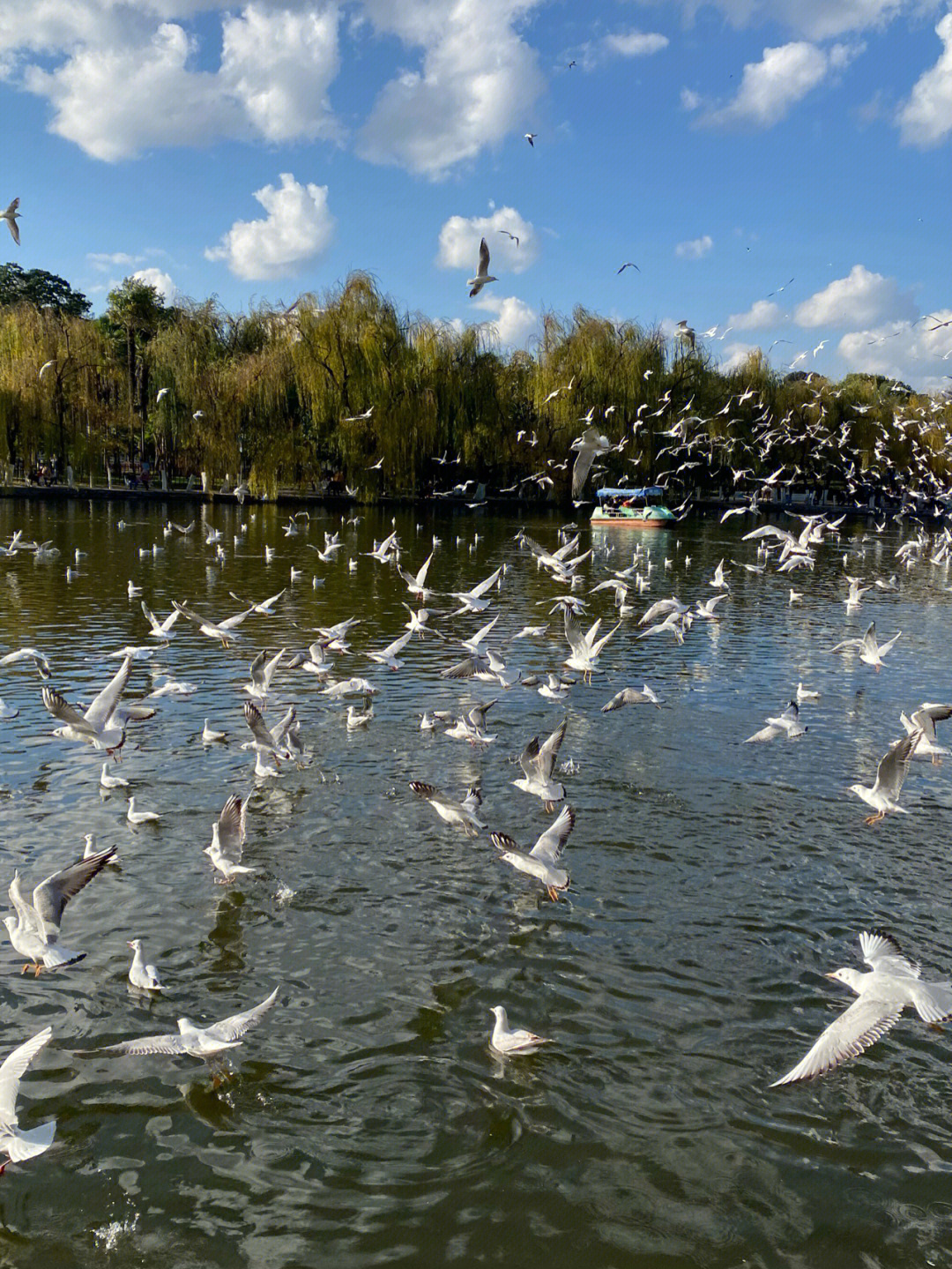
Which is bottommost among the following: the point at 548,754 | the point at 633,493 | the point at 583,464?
the point at 548,754

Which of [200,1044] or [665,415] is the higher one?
[665,415]

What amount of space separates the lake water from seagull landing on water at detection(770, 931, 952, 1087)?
0.61 m

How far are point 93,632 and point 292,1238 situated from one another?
15.0 meters

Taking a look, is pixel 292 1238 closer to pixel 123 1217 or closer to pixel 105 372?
pixel 123 1217

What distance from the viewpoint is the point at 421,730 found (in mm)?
12398

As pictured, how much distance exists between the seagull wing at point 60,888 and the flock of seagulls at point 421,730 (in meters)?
0.01

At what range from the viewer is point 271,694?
14.0 metres

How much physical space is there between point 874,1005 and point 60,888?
4.79m

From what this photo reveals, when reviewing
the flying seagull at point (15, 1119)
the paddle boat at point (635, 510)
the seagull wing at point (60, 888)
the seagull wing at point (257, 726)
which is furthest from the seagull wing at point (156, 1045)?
the paddle boat at point (635, 510)

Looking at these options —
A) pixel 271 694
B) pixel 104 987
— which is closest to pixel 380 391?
pixel 271 694

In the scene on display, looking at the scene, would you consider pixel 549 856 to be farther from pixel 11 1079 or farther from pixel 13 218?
pixel 13 218

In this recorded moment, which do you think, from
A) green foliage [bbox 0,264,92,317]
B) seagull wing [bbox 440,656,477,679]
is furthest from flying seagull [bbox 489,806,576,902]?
green foliage [bbox 0,264,92,317]

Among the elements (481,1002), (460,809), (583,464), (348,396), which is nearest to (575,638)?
(460,809)

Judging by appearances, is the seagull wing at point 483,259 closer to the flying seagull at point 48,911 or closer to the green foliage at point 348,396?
the flying seagull at point 48,911
